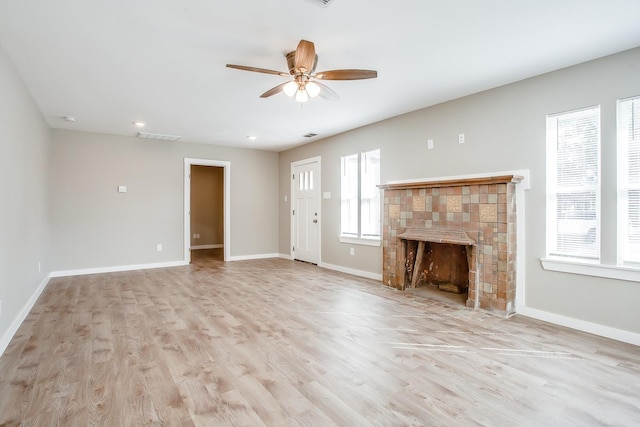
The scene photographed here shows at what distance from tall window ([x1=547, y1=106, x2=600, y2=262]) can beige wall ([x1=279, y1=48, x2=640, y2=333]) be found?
7 centimetres

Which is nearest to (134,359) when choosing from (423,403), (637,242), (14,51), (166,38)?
(423,403)

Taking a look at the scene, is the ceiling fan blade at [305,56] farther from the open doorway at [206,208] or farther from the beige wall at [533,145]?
the open doorway at [206,208]

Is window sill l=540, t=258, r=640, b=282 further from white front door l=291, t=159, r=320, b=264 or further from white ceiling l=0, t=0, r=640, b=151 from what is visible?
white front door l=291, t=159, r=320, b=264

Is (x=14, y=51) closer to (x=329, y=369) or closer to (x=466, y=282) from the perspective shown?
(x=329, y=369)

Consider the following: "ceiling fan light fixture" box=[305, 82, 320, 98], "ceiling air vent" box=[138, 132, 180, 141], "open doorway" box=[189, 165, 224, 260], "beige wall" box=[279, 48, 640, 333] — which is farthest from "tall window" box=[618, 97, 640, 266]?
"open doorway" box=[189, 165, 224, 260]

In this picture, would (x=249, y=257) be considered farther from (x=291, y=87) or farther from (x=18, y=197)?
(x=291, y=87)

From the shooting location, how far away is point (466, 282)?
13.5ft

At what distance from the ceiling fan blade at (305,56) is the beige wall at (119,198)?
460 cm

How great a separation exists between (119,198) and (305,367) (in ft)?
17.1

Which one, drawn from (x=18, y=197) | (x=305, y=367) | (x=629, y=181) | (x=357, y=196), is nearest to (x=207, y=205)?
(x=357, y=196)

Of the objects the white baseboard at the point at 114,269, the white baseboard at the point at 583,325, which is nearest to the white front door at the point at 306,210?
the white baseboard at the point at 114,269

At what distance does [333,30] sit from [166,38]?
1.34 metres

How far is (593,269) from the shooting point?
2916mm

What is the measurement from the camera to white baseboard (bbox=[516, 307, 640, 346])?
8.93 ft
